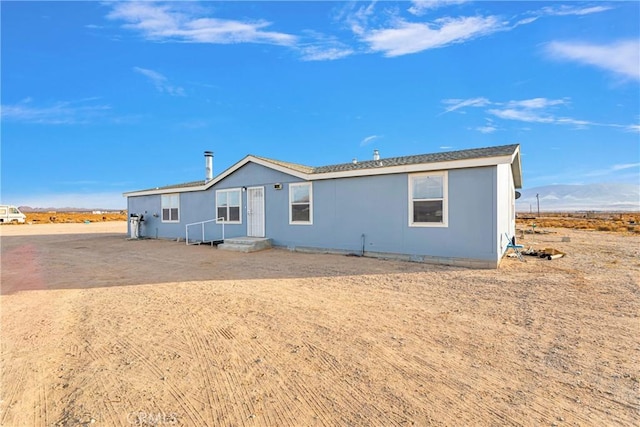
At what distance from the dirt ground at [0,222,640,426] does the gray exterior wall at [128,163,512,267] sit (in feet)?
5.32

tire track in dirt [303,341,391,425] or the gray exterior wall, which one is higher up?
the gray exterior wall

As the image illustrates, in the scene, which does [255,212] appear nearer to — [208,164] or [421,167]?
[208,164]

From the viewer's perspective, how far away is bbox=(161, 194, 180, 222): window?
51.9 ft

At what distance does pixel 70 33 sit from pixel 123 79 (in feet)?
16.6

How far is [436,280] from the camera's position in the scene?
21.7 feet

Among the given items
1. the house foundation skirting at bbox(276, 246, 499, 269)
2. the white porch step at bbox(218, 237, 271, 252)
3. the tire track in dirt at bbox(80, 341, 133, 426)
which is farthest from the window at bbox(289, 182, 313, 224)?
the tire track in dirt at bbox(80, 341, 133, 426)

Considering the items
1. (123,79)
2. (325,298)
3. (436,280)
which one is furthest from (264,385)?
(123,79)

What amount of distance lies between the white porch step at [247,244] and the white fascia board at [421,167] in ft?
11.0

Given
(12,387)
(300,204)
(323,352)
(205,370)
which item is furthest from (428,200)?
(12,387)

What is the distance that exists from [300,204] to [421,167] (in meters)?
4.58

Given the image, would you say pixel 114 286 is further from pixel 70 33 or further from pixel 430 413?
pixel 70 33

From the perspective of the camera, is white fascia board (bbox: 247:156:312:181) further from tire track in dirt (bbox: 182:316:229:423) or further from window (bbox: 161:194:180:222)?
tire track in dirt (bbox: 182:316:229:423)

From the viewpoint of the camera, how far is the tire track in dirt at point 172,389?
7.30 feet

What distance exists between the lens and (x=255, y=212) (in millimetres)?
12797
